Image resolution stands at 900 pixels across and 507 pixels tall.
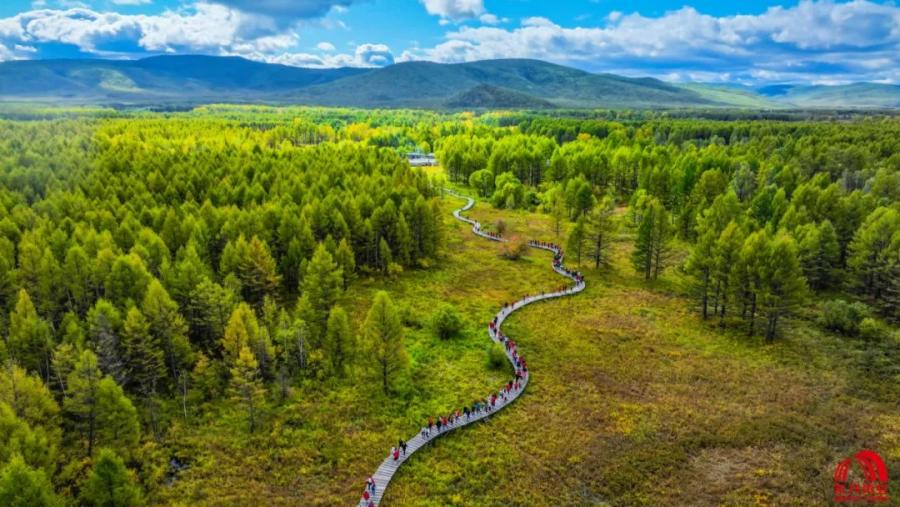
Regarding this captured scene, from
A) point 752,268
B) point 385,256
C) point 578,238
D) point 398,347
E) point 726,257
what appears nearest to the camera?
point 398,347

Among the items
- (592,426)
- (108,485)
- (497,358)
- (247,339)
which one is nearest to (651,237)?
(497,358)

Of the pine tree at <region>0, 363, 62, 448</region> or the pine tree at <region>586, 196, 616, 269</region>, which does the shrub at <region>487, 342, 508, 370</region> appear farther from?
the pine tree at <region>586, 196, 616, 269</region>

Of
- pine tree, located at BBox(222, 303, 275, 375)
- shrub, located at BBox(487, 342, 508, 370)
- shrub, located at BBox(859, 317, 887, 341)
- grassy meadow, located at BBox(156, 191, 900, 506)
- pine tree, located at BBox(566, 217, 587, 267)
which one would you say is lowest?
grassy meadow, located at BBox(156, 191, 900, 506)

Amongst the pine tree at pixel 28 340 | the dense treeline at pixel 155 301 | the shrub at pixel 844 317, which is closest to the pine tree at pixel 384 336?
the dense treeline at pixel 155 301

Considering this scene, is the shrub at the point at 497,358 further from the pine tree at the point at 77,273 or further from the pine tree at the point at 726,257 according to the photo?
the pine tree at the point at 77,273

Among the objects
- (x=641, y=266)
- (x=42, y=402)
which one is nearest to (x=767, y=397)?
(x=641, y=266)

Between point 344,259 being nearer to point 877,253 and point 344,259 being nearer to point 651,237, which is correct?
point 651,237

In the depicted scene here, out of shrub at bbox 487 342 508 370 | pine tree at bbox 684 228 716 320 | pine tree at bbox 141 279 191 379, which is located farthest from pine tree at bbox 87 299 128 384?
pine tree at bbox 684 228 716 320
